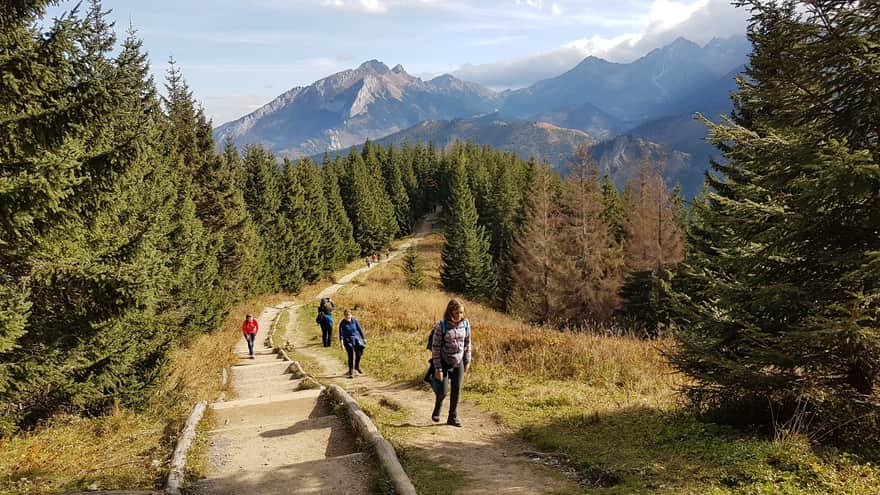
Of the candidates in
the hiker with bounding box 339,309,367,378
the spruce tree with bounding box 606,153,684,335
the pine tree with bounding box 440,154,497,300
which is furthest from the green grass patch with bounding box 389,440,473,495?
the pine tree with bounding box 440,154,497,300

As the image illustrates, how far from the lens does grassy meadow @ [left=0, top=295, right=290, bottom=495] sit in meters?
5.98

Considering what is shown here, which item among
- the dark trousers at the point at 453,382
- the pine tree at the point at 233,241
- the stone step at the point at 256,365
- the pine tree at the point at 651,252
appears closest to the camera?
the dark trousers at the point at 453,382

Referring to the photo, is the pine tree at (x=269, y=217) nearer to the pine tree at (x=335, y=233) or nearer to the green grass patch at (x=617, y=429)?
the pine tree at (x=335, y=233)

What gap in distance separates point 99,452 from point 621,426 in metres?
7.89

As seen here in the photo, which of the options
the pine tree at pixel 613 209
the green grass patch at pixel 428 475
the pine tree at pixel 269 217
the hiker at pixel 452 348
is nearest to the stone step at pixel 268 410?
the hiker at pixel 452 348

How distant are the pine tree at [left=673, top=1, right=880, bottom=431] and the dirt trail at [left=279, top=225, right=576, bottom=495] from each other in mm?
2800

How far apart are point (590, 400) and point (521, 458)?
9.64ft

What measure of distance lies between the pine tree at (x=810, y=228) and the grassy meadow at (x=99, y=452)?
293 inches

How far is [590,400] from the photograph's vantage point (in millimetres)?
9117

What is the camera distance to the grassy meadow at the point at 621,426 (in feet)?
16.5

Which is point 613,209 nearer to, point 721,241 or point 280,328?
point 280,328

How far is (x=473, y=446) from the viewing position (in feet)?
24.2

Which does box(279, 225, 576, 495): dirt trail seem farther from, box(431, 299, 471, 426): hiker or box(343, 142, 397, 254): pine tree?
box(343, 142, 397, 254): pine tree

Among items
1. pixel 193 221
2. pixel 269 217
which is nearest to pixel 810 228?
pixel 193 221
